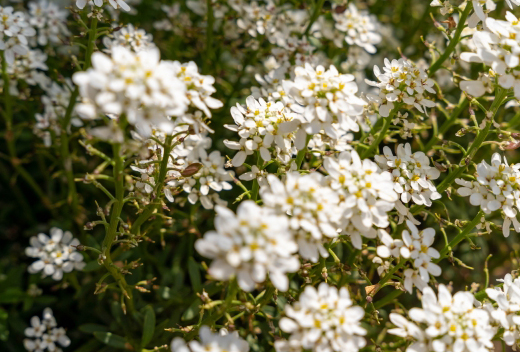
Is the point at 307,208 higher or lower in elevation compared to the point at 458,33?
lower

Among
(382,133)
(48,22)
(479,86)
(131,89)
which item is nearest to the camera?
(131,89)

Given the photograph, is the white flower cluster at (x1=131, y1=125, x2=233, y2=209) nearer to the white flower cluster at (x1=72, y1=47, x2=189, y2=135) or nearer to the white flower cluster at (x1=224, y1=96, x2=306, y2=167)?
the white flower cluster at (x1=224, y1=96, x2=306, y2=167)

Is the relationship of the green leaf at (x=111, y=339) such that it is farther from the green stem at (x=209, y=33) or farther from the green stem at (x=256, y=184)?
the green stem at (x=209, y=33)

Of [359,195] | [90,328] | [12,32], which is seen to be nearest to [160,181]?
[359,195]

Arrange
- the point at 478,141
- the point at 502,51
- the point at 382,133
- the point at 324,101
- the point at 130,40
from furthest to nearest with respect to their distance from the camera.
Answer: the point at 130,40 < the point at 382,133 < the point at 478,141 < the point at 502,51 < the point at 324,101

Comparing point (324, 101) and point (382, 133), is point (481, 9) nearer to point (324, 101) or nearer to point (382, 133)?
point (382, 133)

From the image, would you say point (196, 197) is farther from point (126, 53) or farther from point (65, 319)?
point (65, 319)

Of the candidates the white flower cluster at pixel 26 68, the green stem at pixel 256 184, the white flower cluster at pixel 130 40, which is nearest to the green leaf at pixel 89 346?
the green stem at pixel 256 184
